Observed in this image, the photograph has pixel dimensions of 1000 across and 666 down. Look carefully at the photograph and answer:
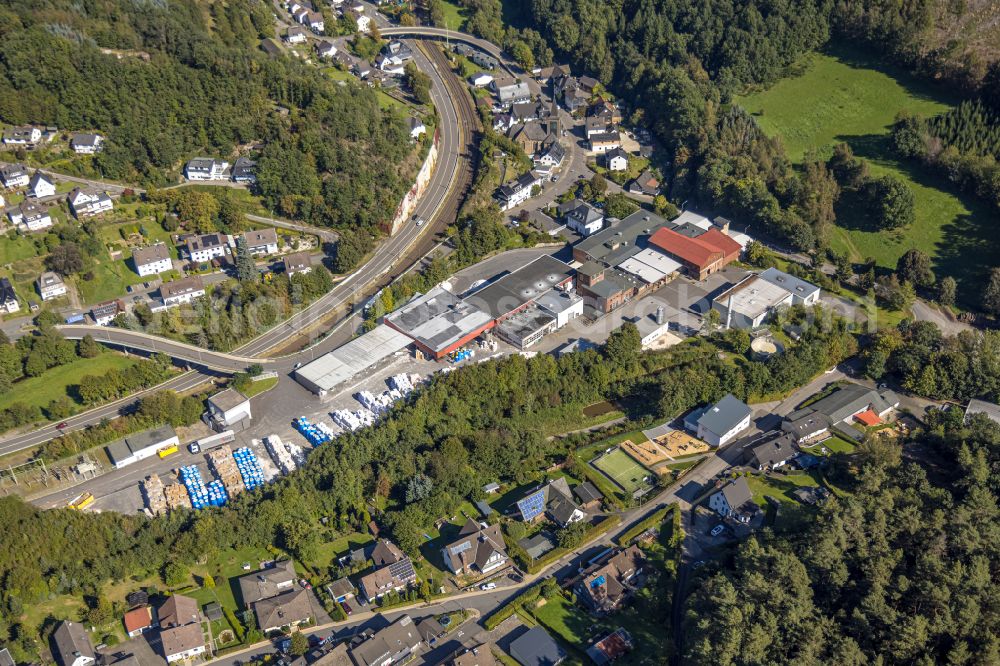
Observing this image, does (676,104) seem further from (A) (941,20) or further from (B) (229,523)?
(B) (229,523)

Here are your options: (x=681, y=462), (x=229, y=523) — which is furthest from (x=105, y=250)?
(x=681, y=462)

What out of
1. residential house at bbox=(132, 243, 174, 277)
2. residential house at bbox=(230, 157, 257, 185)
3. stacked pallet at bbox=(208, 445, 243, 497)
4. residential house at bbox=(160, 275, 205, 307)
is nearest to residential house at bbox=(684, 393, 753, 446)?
stacked pallet at bbox=(208, 445, 243, 497)

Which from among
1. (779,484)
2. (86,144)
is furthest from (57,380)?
(779,484)

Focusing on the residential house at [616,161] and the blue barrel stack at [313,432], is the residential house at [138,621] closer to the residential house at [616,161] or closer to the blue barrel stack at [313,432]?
the blue barrel stack at [313,432]

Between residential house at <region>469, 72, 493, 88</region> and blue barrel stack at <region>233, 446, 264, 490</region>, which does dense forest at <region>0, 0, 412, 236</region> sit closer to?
residential house at <region>469, 72, 493, 88</region>

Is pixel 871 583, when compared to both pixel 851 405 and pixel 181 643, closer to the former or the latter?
pixel 851 405

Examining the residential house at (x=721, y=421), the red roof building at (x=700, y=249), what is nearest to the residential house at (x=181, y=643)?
the residential house at (x=721, y=421)
